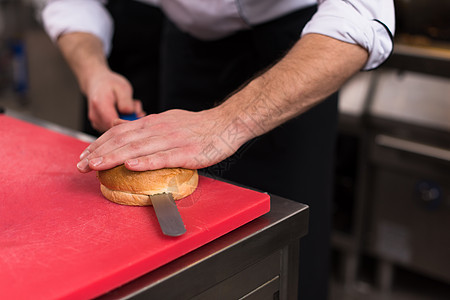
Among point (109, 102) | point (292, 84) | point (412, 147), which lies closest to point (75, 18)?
point (109, 102)

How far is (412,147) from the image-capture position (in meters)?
1.62

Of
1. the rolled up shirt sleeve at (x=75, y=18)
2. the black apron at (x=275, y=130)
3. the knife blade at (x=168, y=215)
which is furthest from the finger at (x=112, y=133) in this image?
the rolled up shirt sleeve at (x=75, y=18)

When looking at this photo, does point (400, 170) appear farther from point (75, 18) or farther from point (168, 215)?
point (168, 215)

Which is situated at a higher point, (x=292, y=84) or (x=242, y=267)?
(x=292, y=84)

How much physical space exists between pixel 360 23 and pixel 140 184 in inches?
15.6

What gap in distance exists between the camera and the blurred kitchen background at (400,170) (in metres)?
1.59

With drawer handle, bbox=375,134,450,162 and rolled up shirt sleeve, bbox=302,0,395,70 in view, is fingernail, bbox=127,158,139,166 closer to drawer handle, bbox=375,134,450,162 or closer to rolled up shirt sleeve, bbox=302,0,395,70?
rolled up shirt sleeve, bbox=302,0,395,70

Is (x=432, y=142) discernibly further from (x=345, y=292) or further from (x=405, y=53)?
(x=345, y=292)

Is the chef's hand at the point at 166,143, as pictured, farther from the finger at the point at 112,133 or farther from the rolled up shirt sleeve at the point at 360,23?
the rolled up shirt sleeve at the point at 360,23

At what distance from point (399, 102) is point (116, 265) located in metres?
1.37

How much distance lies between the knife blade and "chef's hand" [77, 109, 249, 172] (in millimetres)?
41

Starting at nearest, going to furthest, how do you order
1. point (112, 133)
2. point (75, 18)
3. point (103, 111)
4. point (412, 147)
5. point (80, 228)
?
point (80, 228) → point (112, 133) → point (103, 111) → point (75, 18) → point (412, 147)

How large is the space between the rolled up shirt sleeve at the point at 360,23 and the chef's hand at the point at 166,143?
21cm

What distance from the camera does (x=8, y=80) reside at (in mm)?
2832
